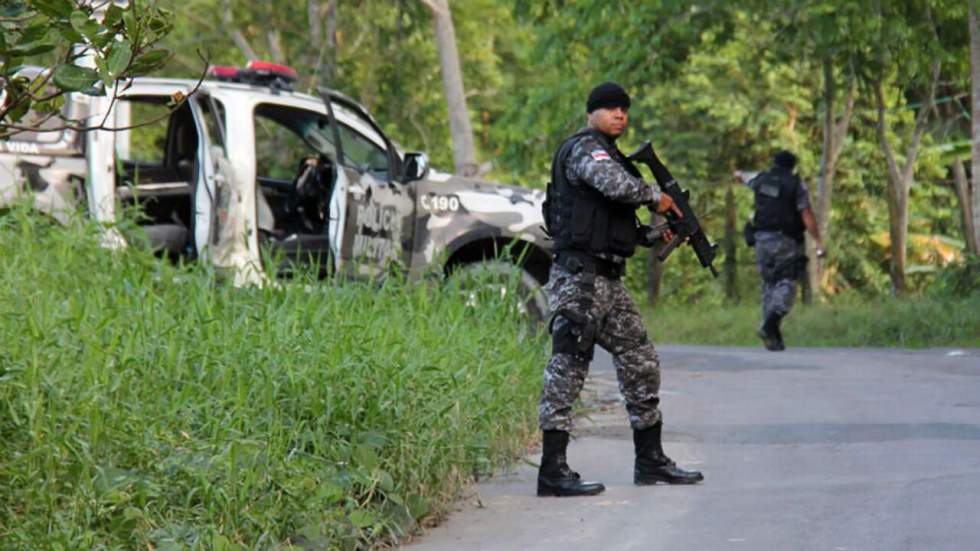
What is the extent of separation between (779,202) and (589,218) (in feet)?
29.0

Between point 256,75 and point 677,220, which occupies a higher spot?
point 256,75

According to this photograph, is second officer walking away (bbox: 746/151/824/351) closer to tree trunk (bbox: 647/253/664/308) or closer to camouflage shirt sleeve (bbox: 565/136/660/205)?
camouflage shirt sleeve (bbox: 565/136/660/205)

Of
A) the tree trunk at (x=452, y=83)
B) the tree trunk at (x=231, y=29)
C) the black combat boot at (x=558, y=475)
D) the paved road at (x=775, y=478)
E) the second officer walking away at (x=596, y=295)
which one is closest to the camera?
the paved road at (x=775, y=478)

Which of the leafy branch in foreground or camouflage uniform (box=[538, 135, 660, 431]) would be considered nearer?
the leafy branch in foreground

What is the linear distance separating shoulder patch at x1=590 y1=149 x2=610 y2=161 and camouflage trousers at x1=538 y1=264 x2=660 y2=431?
20.0 inches

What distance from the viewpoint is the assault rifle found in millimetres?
8250

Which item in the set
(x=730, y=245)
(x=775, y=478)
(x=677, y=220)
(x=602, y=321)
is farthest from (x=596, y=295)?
(x=730, y=245)

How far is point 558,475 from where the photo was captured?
25.9 feet

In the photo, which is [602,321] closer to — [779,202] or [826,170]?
[779,202]

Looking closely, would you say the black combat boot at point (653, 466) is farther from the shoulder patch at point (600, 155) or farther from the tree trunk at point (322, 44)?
the tree trunk at point (322, 44)

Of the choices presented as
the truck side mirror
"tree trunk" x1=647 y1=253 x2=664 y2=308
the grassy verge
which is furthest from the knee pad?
"tree trunk" x1=647 y1=253 x2=664 y2=308

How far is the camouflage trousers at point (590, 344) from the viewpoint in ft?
26.4

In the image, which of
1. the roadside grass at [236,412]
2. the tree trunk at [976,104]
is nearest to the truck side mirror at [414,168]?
the roadside grass at [236,412]

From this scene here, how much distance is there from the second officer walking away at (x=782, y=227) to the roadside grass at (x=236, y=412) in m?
7.01
